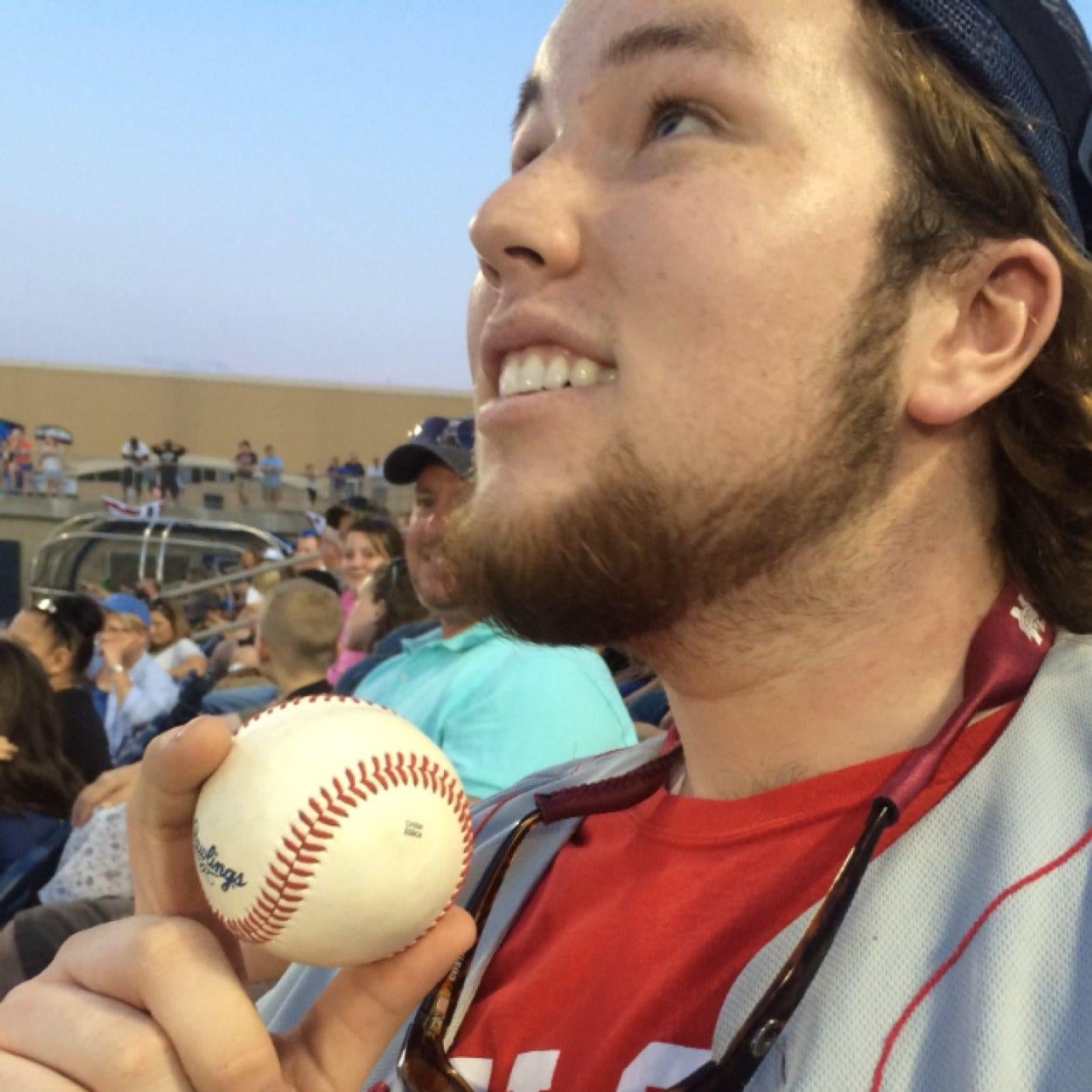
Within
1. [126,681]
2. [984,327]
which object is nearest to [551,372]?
[984,327]

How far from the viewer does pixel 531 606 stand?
1328 mm

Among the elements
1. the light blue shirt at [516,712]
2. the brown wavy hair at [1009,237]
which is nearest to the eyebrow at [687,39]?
the brown wavy hair at [1009,237]

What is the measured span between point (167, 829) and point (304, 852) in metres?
0.17

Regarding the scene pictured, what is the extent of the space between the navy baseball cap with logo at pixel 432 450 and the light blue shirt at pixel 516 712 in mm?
834

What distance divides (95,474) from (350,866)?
26.2 meters

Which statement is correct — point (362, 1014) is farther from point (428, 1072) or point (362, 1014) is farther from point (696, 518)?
point (696, 518)

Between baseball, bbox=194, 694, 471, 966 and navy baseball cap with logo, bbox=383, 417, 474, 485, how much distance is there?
273 cm

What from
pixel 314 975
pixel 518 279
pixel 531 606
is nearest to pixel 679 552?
pixel 531 606

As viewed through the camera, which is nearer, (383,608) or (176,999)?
(176,999)

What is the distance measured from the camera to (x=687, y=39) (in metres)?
1.31

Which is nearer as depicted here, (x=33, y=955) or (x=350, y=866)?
(x=350, y=866)

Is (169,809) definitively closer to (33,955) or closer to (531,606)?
(531,606)

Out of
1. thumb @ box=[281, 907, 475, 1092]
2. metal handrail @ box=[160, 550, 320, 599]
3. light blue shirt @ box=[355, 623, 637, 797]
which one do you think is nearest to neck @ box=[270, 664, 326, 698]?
light blue shirt @ box=[355, 623, 637, 797]

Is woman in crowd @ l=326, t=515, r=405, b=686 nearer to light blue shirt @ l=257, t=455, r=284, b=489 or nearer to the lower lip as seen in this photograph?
the lower lip
